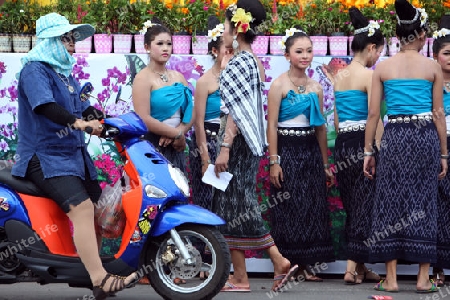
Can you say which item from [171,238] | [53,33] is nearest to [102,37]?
[53,33]

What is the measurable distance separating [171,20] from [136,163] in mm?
2443

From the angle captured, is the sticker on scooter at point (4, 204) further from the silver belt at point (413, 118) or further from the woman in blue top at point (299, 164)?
the silver belt at point (413, 118)

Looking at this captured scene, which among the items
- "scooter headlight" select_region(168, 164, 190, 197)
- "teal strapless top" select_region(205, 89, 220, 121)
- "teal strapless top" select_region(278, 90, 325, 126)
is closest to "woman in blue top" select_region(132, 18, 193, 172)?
"teal strapless top" select_region(205, 89, 220, 121)

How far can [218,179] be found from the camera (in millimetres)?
6859

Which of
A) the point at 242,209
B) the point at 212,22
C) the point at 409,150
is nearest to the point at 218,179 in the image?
the point at 242,209

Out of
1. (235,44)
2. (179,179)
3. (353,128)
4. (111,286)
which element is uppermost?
(235,44)

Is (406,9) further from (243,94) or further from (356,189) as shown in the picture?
(356,189)

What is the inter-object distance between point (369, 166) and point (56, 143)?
7.99 feet

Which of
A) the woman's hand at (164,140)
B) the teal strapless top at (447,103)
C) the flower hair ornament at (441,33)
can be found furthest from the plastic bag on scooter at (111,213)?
the flower hair ornament at (441,33)

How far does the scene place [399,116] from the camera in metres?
7.07

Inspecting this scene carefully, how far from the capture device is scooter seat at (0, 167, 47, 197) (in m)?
5.89

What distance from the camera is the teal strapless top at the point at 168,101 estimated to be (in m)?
7.38

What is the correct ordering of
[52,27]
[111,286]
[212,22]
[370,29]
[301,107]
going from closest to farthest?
[111,286]
[52,27]
[301,107]
[370,29]
[212,22]

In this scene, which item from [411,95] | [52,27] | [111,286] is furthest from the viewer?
[411,95]
